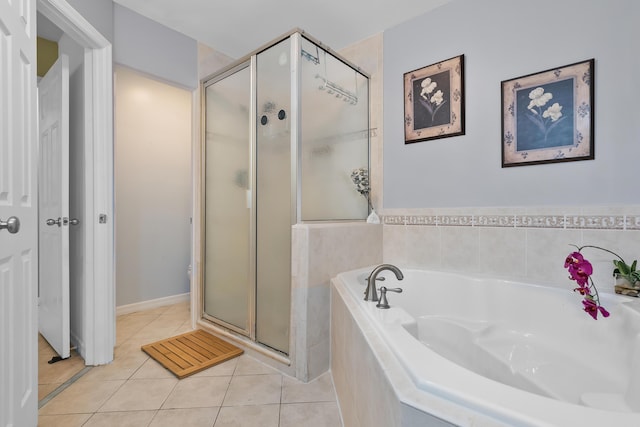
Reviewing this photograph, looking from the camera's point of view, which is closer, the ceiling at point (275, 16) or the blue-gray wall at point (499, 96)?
the blue-gray wall at point (499, 96)

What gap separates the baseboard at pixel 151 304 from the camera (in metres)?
2.77

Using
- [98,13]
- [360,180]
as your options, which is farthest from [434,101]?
[98,13]

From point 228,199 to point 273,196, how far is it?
57 cm

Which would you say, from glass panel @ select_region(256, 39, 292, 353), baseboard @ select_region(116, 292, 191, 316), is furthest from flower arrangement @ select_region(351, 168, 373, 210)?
baseboard @ select_region(116, 292, 191, 316)

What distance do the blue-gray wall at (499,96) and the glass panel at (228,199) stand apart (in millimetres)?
1111

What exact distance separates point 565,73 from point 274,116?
170 cm

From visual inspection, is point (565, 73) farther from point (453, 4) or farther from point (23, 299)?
point (23, 299)

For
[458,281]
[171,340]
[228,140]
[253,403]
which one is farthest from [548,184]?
[171,340]

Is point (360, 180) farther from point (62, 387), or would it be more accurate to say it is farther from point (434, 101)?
point (62, 387)

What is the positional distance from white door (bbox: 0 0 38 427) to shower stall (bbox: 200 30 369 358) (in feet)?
3.65

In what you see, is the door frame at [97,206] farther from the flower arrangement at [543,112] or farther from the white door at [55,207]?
the flower arrangement at [543,112]

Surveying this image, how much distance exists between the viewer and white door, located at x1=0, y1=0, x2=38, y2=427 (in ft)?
3.43

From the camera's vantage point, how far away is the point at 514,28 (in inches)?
70.1

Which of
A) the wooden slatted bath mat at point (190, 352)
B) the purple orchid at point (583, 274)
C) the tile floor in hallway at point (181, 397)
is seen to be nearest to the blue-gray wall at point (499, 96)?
the purple orchid at point (583, 274)
